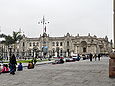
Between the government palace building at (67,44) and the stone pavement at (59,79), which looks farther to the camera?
the government palace building at (67,44)

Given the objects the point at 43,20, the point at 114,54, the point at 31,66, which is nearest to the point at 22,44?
the point at 43,20

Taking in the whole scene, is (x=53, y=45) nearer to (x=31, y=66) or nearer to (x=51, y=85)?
(x=31, y=66)

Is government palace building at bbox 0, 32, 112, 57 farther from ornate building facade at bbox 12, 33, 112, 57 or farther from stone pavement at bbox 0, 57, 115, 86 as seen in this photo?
stone pavement at bbox 0, 57, 115, 86

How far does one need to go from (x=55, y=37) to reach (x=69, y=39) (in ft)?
22.9

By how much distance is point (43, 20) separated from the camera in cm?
3797

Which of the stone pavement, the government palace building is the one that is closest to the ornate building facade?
the government palace building

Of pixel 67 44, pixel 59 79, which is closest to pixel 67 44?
pixel 67 44

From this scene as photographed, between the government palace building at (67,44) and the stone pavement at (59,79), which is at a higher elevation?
the government palace building at (67,44)

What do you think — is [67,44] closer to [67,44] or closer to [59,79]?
[67,44]

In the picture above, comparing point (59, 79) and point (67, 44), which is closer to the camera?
point (59, 79)

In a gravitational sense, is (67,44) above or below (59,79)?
above

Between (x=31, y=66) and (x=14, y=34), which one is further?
(x=14, y=34)

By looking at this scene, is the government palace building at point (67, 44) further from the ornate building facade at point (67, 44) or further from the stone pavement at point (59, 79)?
the stone pavement at point (59, 79)

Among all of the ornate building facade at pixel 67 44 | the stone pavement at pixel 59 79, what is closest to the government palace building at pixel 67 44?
the ornate building facade at pixel 67 44
